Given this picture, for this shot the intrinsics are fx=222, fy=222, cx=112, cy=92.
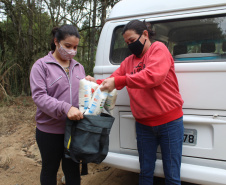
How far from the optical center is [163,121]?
194 cm

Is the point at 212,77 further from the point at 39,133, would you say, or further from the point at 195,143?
the point at 39,133

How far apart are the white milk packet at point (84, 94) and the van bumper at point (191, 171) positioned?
0.80 m

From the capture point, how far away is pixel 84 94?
6.19 feet

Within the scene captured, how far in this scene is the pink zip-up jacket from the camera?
1804mm

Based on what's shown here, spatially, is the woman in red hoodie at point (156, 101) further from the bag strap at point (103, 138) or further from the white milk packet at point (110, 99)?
the bag strap at point (103, 138)

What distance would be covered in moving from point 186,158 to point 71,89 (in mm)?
1292

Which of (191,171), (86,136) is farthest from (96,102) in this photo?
(191,171)

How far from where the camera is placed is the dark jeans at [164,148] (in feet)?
6.40

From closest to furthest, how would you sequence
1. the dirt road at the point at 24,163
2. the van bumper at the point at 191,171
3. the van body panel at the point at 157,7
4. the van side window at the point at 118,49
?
1. the van bumper at the point at 191,171
2. the van body panel at the point at 157,7
3. the van side window at the point at 118,49
4. the dirt road at the point at 24,163

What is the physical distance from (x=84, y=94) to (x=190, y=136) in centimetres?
109

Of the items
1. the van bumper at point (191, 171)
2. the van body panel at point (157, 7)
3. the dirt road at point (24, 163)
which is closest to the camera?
the van bumper at point (191, 171)

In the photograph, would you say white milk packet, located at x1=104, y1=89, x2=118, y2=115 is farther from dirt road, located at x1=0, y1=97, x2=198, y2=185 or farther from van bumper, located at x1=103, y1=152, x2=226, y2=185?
dirt road, located at x1=0, y1=97, x2=198, y2=185

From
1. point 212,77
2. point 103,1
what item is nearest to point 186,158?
point 212,77

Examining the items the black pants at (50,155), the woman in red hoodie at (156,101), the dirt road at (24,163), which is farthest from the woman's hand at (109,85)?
the dirt road at (24,163)
